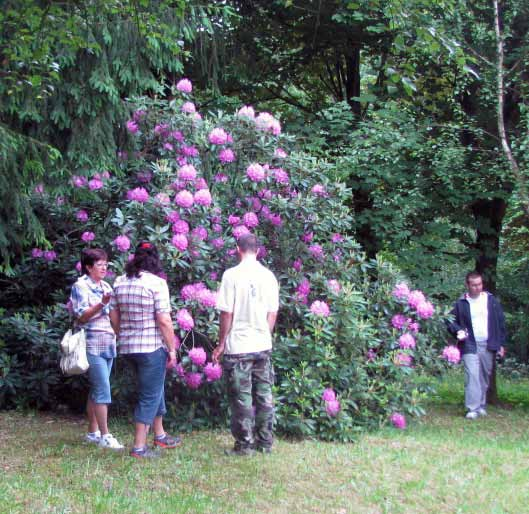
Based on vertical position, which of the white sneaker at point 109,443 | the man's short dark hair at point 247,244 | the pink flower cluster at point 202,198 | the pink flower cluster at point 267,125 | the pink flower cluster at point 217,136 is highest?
the pink flower cluster at point 267,125

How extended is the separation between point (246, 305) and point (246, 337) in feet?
0.87

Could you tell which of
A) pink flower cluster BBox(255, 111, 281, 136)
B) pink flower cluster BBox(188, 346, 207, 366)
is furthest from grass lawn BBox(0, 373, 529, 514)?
pink flower cluster BBox(255, 111, 281, 136)

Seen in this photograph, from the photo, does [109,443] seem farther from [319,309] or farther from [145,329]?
[319,309]

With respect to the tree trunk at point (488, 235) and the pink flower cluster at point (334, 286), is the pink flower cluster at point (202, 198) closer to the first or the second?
the pink flower cluster at point (334, 286)

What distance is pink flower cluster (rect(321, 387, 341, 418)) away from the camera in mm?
7316

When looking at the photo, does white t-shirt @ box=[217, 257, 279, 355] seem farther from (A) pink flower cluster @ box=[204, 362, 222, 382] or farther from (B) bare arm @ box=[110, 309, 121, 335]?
(A) pink flower cluster @ box=[204, 362, 222, 382]

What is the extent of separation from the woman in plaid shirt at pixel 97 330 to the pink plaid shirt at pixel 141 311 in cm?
45

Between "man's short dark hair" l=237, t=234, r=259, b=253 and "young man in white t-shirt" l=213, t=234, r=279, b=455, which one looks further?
"man's short dark hair" l=237, t=234, r=259, b=253

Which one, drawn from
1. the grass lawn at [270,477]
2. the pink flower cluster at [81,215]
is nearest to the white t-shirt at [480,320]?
the grass lawn at [270,477]

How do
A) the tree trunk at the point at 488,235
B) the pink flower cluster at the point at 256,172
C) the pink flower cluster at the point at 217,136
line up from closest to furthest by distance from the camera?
the pink flower cluster at the point at 256,172 < the pink flower cluster at the point at 217,136 < the tree trunk at the point at 488,235

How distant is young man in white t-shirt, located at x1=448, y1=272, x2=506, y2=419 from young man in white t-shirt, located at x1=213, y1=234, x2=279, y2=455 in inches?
172

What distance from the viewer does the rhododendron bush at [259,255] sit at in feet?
24.8

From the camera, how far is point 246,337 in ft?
20.1

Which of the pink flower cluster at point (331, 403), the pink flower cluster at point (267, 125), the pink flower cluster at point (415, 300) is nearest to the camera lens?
the pink flower cluster at point (331, 403)
